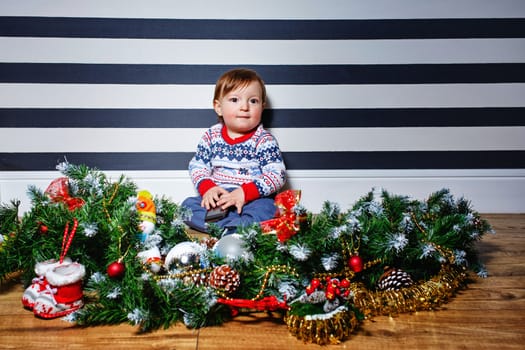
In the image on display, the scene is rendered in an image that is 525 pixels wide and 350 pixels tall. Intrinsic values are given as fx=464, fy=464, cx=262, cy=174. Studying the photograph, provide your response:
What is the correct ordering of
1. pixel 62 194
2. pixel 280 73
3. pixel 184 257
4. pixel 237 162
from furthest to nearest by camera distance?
pixel 280 73 → pixel 237 162 → pixel 62 194 → pixel 184 257

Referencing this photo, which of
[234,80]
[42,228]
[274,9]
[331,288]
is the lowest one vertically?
[331,288]

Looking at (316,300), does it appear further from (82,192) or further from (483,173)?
(483,173)

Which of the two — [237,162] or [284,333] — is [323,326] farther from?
[237,162]

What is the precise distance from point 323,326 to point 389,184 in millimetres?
1112

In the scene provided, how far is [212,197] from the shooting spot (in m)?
1.64

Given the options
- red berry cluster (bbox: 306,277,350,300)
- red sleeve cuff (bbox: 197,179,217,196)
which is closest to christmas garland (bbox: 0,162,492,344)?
red berry cluster (bbox: 306,277,350,300)

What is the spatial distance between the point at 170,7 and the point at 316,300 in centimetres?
131

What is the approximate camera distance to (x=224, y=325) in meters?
1.05

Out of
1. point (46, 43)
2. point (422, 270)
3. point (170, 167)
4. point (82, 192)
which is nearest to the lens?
point (422, 270)

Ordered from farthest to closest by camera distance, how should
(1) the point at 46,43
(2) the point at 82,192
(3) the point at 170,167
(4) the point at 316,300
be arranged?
1. (3) the point at 170,167
2. (1) the point at 46,43
3. (2) the point at 82,192
4. (4) the point at 316,300

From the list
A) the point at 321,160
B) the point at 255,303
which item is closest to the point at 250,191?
the point at 321,160

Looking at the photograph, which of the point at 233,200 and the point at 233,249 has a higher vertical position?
the point at 233,200

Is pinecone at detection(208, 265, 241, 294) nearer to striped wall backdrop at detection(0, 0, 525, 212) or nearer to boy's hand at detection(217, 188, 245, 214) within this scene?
boy's hand at detection(217, 188, 245, 214)

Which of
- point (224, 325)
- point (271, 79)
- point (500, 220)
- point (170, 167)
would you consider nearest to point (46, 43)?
point (170, 167)
